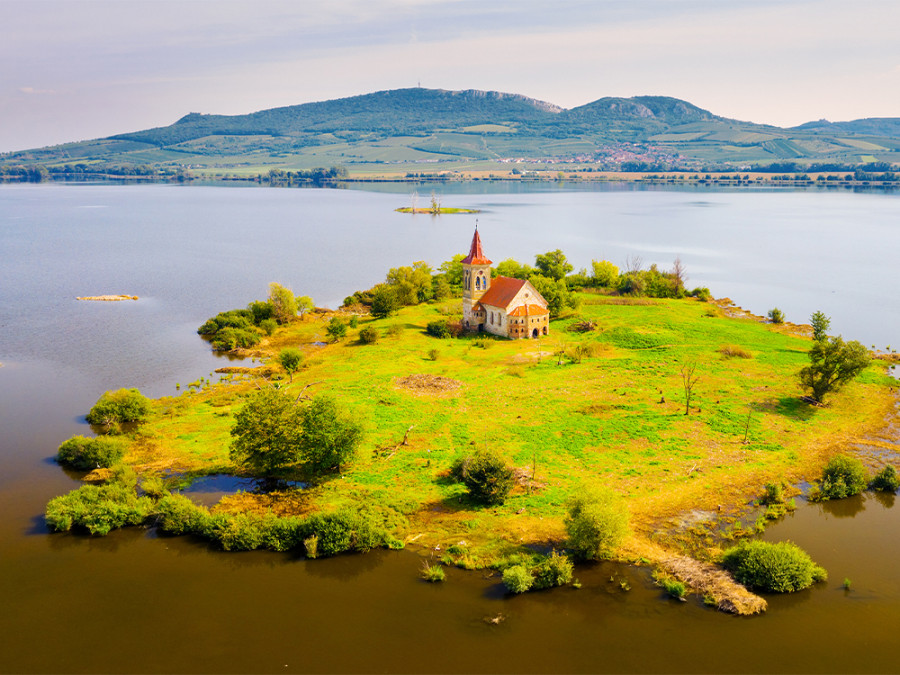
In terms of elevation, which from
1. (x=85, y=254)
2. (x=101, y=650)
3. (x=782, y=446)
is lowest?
(x=101, y=650)

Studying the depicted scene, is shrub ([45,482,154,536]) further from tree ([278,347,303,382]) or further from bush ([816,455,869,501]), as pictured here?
bush ([816,455,869,501])

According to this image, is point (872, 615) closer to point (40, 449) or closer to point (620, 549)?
point (620, 549)

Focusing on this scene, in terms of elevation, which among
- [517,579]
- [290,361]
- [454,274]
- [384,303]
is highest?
[454,274]

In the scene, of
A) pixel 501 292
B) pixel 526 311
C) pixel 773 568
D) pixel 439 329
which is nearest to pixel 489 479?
pixel 773 568

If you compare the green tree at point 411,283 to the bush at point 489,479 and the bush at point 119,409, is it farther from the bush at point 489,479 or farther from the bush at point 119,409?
the bush at point 489,479

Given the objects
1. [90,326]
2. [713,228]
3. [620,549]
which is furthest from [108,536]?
[713,228]

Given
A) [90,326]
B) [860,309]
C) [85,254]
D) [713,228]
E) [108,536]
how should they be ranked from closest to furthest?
[108,536], [90,326], [860,309], [85,254], [713,228]

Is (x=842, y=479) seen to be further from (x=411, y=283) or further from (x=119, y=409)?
(x=411, y=283)
